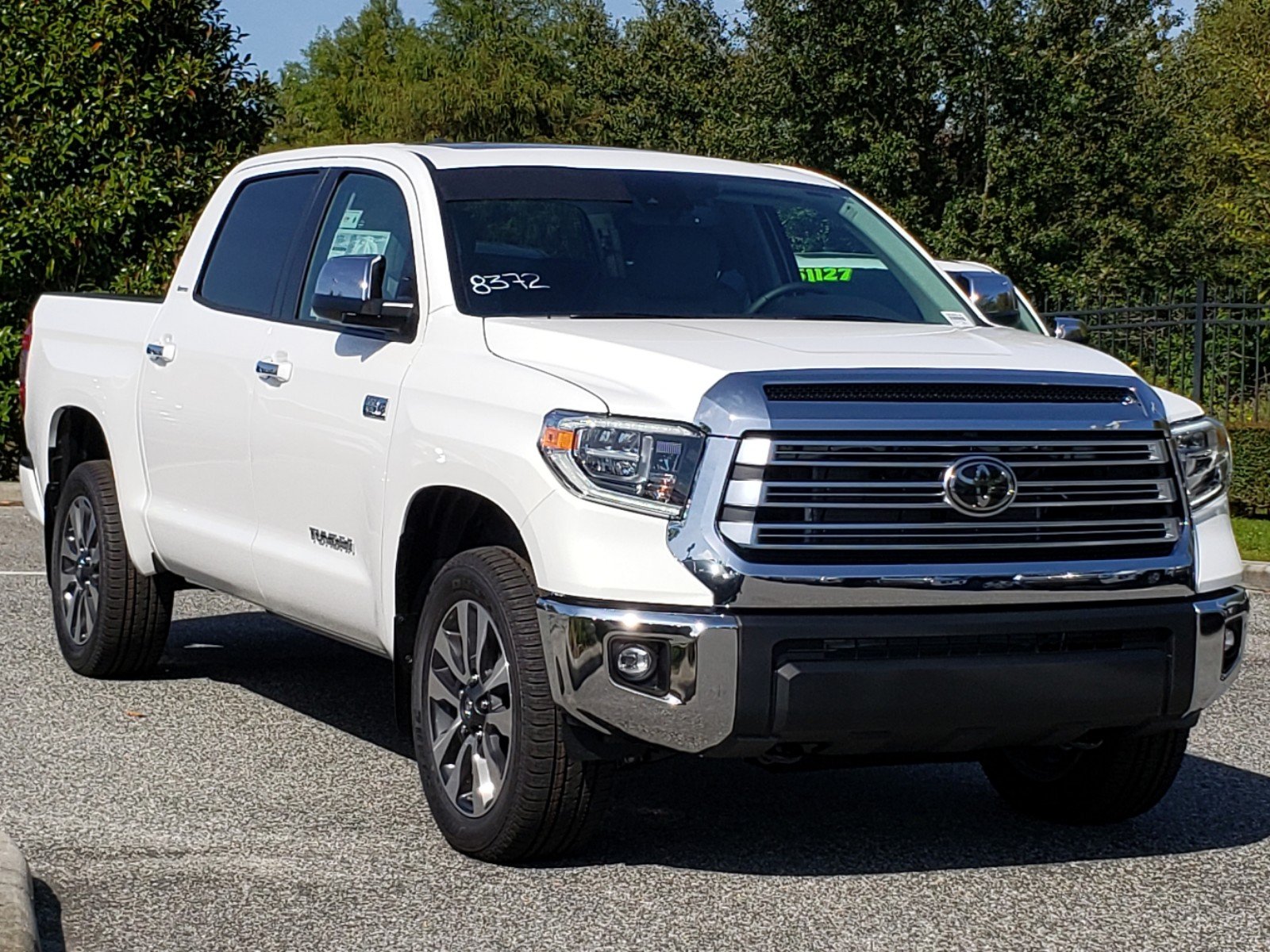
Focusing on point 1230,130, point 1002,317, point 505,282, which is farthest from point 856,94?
point 505,282

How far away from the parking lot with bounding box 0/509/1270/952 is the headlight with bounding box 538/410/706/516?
39.9 inches

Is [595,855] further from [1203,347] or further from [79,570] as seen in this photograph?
[1203,347]

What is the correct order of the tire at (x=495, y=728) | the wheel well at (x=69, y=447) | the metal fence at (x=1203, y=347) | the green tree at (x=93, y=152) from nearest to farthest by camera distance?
the tire at (x=495, y=728)
the wheel well at (x=69, y=447)
the green tree at (x=93, y=152)
the metal fence at (x=1203, y=347)

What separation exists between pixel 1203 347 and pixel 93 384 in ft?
43.6

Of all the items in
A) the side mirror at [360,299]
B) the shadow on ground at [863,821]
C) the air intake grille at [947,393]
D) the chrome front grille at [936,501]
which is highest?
the side mirror at [360,299]

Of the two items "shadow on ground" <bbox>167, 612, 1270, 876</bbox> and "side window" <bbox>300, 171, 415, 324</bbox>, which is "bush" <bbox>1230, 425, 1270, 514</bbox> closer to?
"shadow on ground" <bbox>167, 612, 1270, 876</bbox>

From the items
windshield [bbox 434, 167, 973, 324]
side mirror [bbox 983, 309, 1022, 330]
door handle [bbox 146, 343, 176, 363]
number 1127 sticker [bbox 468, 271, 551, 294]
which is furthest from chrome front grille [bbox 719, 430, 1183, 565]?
door handle [bbox 146, 343, 176, 363]

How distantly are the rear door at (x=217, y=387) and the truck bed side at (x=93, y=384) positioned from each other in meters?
0.13

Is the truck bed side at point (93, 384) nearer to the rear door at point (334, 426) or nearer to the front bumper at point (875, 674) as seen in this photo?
the rear door at point (334, 426)

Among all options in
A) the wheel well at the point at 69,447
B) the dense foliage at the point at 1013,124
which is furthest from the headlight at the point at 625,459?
the dense foliage at the point at 1013,124

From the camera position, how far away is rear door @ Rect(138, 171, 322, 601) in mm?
6957

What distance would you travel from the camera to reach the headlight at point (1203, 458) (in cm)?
547

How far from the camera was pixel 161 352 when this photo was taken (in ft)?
24.8

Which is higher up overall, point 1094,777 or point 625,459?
point 625,459
